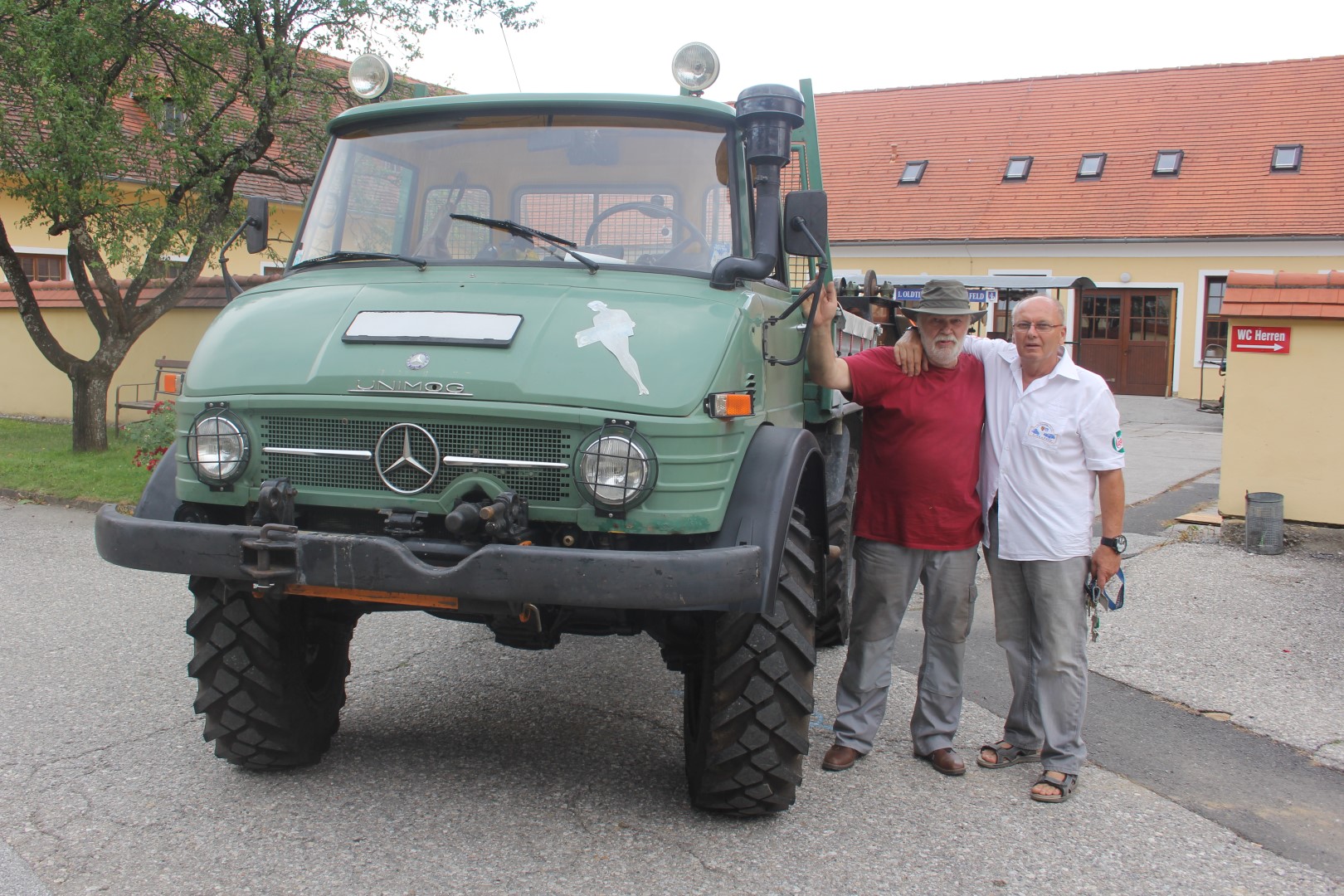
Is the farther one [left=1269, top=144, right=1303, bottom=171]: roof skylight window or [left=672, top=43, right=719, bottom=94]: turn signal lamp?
[left=1269, top=144, right=1303, bottom=171]: roof skylight window

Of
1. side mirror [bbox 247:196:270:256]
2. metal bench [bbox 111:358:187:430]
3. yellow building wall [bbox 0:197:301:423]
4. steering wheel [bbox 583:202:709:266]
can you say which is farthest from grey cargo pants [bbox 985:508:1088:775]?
yellow building wall [bbox 0:197:301:423]

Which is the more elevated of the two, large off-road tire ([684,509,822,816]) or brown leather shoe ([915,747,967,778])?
large off-road tire ([684,509,822,816])

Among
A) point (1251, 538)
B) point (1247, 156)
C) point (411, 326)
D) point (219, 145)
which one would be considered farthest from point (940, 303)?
point (1247, 156)

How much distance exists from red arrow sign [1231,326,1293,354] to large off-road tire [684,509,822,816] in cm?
656

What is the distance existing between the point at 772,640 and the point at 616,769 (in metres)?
1.00

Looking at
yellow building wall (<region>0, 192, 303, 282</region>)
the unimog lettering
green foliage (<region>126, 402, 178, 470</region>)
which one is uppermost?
yellow building wall (<region>0, 192, 303, 282</region>)

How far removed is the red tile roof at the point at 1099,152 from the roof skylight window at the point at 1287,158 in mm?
121

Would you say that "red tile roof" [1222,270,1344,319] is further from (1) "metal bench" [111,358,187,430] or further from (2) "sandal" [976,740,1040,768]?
(1) "metal bench" [111,358,187,430]

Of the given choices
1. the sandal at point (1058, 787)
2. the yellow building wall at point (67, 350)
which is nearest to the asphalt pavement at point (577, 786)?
the sandal at point (1058, 787)

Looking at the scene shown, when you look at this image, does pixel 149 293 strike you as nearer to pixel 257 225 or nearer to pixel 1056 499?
pixel 257 225

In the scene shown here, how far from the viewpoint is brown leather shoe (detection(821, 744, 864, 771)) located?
14.3ft

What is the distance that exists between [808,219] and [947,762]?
2083mm

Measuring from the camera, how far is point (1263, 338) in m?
8.84

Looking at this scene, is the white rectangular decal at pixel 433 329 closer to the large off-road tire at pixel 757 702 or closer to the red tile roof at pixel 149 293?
the large off-road tire at pixel 757 702
